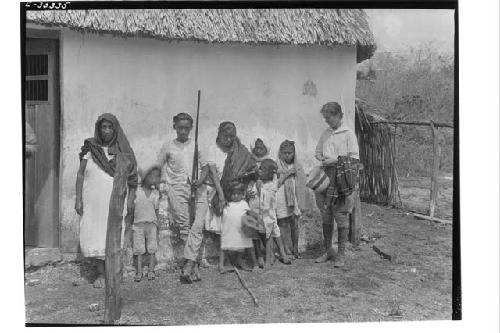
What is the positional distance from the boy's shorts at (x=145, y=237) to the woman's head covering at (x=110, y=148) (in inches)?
15.4

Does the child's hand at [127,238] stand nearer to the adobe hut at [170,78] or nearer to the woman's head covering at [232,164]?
the adobe hut at [170,78]

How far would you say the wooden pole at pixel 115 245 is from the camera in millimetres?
5141

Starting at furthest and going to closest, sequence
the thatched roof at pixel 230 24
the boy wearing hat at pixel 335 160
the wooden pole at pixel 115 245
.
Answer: the boy wearing hat at pixel 335 160, the thatched roof at pixel 230 24, the wooden pole at pixel 115 245

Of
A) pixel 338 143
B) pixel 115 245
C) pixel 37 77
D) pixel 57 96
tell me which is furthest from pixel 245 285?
pixel 37 77

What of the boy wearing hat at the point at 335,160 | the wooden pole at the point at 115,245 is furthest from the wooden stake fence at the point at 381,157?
the wooden pole at the point at 115,245

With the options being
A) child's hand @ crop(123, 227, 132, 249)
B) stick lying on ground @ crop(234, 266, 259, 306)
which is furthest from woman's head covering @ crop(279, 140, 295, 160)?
child's hand @ crop(123, 227, 132, 249)

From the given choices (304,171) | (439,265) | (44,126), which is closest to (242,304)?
(304,171)

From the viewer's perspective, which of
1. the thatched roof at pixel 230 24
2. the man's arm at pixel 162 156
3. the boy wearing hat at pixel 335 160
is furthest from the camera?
the boy wearing hat at pixel 335 160

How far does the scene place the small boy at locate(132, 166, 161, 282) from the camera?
5.51 m

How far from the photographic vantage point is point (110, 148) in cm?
546

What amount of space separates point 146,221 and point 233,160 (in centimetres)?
97

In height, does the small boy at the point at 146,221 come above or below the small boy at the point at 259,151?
below

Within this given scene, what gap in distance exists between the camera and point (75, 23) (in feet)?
17.4

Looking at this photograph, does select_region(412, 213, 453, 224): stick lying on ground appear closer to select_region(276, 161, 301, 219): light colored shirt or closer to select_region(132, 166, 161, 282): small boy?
select_region(276, 161, 301, 219): light colored shirt
